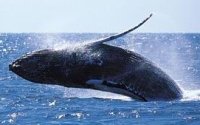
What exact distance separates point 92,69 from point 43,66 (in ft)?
4.34

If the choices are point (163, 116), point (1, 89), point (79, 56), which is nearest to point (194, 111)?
point (163, 116)

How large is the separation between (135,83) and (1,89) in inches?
521

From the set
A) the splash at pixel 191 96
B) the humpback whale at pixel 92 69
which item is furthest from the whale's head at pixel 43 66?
the splash at pixel 191 96

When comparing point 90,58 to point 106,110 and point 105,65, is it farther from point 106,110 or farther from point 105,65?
point 106,110

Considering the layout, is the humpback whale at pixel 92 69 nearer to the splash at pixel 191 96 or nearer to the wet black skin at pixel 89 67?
the wet black skin at pixel 89 67

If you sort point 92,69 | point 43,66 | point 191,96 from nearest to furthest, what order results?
point 43,66 < point 92,69 < point 191,96

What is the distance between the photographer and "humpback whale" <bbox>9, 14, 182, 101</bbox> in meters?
16.0

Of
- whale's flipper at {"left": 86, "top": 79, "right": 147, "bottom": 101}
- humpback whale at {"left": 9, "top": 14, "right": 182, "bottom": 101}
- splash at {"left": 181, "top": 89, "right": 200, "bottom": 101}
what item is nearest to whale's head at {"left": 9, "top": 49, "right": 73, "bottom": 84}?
humpback whale at {"left": 9, "top": 14, "right": 182, "bottom": 101}

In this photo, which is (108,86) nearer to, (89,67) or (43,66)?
(89,67)

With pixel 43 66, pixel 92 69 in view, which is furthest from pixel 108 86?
pixel 43 66

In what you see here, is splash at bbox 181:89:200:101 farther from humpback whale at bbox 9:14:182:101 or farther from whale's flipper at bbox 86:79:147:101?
whale's flipper at bbox 86:79:147:101

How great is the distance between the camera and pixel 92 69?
640 inches

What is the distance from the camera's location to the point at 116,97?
67.5 ft

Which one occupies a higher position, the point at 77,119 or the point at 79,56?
the point at 79,56
